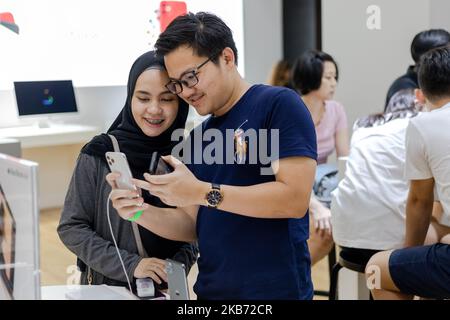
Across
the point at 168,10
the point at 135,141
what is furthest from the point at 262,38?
the point at 135,141

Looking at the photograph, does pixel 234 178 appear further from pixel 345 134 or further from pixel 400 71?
pixel 400 71

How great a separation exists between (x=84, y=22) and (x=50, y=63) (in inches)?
13.9

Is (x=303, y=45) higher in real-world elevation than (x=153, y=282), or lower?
higher

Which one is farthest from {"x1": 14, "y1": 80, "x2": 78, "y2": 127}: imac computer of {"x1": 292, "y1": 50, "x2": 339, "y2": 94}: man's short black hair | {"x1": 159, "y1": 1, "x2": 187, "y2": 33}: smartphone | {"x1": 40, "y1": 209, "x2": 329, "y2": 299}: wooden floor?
{"x1": 40, "y1": 209, "x2": 329, "y2": 299}: wooden floor

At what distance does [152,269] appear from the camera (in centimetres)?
135

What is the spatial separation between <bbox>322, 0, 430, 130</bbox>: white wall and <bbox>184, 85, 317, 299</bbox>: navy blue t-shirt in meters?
2.77

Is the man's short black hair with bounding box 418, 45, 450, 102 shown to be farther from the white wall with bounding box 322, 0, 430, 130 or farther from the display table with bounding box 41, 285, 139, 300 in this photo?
the white wall with bounding box 322, 0, 430, 130

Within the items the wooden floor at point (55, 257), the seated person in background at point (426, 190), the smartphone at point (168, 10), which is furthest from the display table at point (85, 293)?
the smartphone at point (168, 10)

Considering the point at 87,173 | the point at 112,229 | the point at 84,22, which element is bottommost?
the point at 112,229

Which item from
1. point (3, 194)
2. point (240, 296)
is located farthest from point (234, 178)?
point (3, 194)

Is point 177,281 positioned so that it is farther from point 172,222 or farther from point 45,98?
point 45,98

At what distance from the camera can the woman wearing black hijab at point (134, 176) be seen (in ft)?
4.60

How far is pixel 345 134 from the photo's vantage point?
10.8ft

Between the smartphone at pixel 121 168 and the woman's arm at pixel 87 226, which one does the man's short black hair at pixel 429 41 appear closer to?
the woman's arm at pixel 87 226
